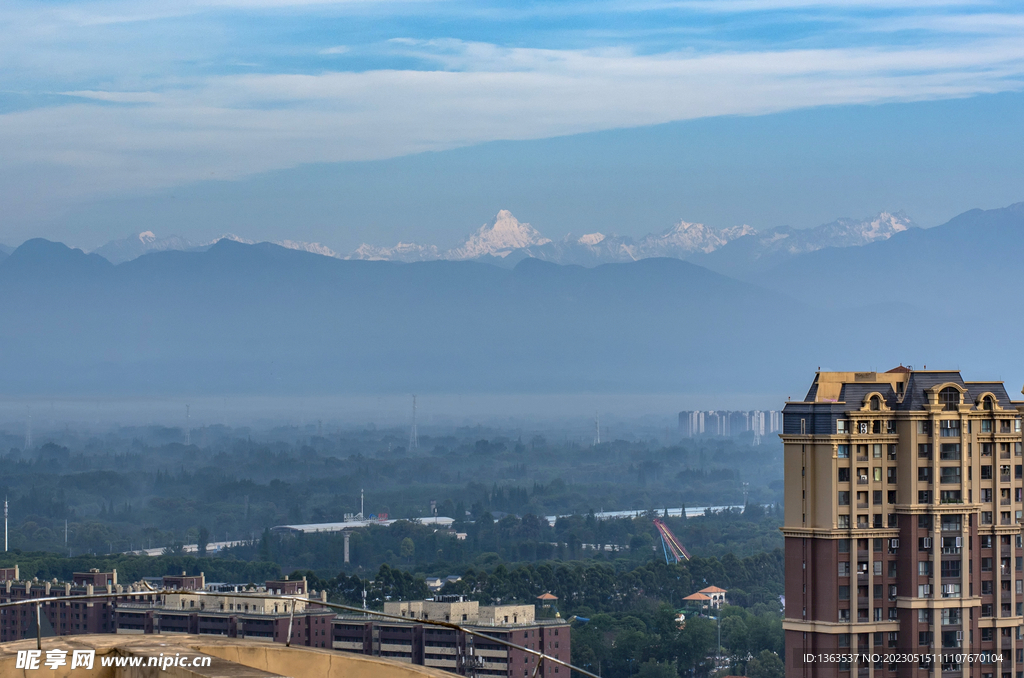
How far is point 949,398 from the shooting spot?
1884cm

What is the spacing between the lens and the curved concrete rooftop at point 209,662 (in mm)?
7066

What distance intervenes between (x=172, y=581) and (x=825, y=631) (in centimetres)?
3575

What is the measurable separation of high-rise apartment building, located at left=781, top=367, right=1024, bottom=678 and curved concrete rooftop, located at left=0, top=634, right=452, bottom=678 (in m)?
11.0

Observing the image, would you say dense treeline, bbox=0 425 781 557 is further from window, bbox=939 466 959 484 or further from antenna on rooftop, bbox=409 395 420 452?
window, bbox=939 466 959 484

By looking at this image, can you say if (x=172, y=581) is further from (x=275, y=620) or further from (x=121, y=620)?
(x=275, y=620)

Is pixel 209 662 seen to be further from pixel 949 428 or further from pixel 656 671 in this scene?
pixel 656 671

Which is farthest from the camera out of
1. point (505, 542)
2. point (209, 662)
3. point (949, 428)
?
point (505, 542)

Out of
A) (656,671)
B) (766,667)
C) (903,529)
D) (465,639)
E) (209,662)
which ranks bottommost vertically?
(656,671)

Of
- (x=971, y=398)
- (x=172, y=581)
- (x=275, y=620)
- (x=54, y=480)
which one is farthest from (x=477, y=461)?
(x=971, y=398)

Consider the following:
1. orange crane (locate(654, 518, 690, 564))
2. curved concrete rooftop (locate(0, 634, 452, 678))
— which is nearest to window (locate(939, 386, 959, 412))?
curved concrete rooftop (locate(0, 634, 452, 678))

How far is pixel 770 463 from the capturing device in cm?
14525

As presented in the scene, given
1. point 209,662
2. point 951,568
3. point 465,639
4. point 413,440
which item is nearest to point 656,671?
point 465,639

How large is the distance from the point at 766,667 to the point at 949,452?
2249 centimetres

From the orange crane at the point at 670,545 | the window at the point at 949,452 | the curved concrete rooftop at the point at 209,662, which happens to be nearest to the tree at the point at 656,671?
the window at the point at 949,452
